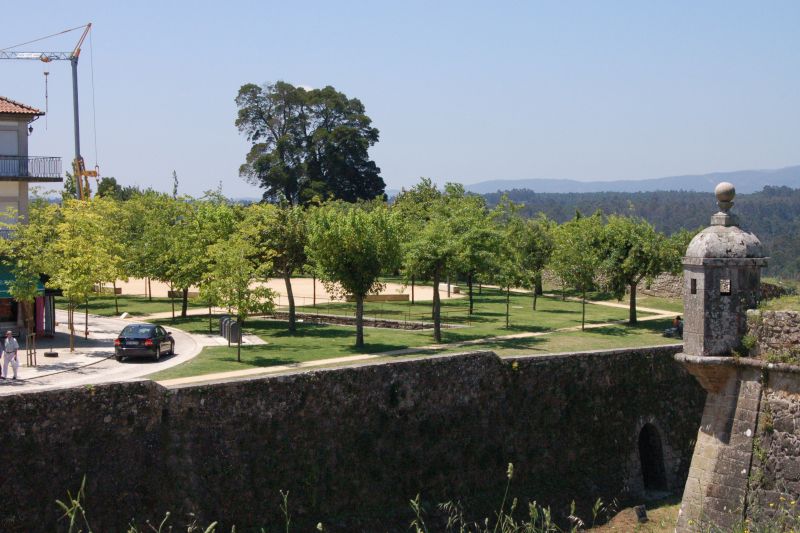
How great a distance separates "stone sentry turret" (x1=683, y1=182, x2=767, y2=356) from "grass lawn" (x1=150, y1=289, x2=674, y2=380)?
16.0m

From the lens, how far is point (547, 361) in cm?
2405

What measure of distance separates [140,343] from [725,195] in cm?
2002

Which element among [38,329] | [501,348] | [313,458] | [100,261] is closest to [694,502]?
[313,458]

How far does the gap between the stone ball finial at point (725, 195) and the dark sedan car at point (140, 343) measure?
19688mm

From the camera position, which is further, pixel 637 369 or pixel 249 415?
pixel 637 369

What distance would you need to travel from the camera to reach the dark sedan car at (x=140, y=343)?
30766 mm

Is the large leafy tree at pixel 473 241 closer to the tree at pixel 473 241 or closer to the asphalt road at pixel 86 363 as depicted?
the tree at pixel 473 241

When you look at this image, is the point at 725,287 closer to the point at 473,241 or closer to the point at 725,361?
the point at 725,361

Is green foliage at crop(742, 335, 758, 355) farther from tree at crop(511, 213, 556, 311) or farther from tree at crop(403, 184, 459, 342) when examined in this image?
tree at crop(511, 213, 556, 311)

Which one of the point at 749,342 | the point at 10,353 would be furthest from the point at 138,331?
the point at 749,342

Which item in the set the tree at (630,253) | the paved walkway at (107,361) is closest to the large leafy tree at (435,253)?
the paved walkway at (107,361)

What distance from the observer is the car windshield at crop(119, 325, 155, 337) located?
31.0 m

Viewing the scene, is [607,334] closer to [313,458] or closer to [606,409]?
[606,409]

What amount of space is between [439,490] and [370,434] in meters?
2.35
